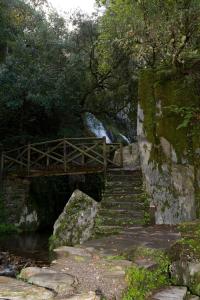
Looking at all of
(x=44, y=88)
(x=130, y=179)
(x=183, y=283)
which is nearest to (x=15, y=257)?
(x=130, y=179)

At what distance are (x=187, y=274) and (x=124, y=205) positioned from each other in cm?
392

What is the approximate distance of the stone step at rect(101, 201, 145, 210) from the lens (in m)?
8.38

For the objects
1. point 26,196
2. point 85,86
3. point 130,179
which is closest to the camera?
point 130,179

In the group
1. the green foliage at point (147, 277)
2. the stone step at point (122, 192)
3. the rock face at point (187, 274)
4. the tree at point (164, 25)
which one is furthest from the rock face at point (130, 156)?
the rock face at point (187, 274)

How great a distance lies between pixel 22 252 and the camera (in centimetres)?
978

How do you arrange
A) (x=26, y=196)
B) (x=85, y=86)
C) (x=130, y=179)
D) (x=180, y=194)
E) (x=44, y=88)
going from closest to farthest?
(x=180, y=194) → (x=130, y=179) → (x=44, y=88) → (x=26, y=196) → (x=85, y=86)

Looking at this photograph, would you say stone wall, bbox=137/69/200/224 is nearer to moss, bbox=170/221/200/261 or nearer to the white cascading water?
moss, bbox=170/221/200/261

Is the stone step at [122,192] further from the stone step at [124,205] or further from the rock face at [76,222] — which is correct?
the rock face at [76,222]

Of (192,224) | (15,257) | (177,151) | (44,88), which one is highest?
(44,88)

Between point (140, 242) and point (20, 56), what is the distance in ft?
34.9

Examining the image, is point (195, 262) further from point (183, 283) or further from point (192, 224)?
point (192, 224)

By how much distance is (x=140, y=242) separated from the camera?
5.69 m

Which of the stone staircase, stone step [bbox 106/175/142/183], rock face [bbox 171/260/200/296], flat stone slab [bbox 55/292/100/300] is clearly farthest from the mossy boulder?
stone step [bbox 106/175/142/183]

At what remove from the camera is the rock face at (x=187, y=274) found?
4484mm
